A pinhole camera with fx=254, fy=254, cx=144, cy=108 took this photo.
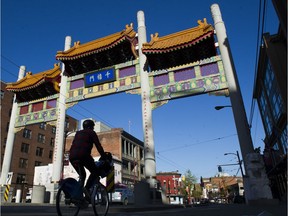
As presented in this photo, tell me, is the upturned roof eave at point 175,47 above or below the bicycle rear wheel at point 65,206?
above

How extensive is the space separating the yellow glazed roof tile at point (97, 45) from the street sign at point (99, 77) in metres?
1.54

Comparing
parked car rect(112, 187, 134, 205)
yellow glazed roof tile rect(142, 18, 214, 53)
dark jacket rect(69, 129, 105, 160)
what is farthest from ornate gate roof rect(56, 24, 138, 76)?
dark jacket rect(69, 129, 105, 160)

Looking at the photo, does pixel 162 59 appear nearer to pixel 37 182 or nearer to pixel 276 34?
pixel 276 34

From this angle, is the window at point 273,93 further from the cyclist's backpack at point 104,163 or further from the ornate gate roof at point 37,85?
the cyclist's backpack at point 104,163

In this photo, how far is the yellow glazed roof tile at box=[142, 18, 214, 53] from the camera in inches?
639

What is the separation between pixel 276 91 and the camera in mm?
21141

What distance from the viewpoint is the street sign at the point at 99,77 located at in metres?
18.5

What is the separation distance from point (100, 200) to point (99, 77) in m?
15.0

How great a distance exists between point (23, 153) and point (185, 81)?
43.6m

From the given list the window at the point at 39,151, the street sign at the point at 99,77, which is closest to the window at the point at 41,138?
Answer: the window at the point at 39,151

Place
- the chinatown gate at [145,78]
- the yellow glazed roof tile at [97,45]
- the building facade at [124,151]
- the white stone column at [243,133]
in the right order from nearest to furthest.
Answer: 1. the white stone column at [243,133]
2. the chinatown gate at [145,78]
3. the yellow glazed roof tile at [97,45]
4. the building facade at [124,151]

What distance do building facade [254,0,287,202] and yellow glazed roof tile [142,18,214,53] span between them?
4280mm

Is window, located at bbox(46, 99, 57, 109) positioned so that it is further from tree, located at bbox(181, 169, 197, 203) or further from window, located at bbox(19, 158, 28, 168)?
tree, located at bbox(181, 169, 197, 203)

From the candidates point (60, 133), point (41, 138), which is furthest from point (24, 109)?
point (41, 138)
